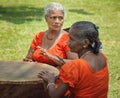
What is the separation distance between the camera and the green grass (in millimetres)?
8488

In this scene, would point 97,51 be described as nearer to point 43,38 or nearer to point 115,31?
point 43,38

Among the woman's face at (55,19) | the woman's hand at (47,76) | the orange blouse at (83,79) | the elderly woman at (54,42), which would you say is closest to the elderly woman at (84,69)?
the orange blouse at (83,79)

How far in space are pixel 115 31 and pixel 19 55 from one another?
411cm

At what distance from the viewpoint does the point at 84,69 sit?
3344 mm

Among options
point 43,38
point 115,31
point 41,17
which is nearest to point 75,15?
point 41,17

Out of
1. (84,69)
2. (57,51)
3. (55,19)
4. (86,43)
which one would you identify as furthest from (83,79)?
(55,19)

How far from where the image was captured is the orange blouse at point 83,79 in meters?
3.34

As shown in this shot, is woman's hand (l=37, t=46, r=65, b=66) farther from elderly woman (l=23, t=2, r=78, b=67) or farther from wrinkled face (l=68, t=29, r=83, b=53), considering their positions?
wrinkled face (l=68, t=29, r=83, b=53)

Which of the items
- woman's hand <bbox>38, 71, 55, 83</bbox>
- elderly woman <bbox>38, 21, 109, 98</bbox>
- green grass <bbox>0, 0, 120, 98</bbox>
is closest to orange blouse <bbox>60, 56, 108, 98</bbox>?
elderly woman <bbox>38, 21, 109, 98</bbox>

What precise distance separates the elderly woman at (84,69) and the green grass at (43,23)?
280cm

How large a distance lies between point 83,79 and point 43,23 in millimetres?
8927

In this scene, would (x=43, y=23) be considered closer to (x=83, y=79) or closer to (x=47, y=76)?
(x=47, y=76)

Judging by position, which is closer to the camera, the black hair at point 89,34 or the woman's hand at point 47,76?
the black hair at point 89,34

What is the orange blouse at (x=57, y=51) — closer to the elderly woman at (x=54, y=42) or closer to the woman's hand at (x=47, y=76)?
the elderly woman at (x=54, y=42)
